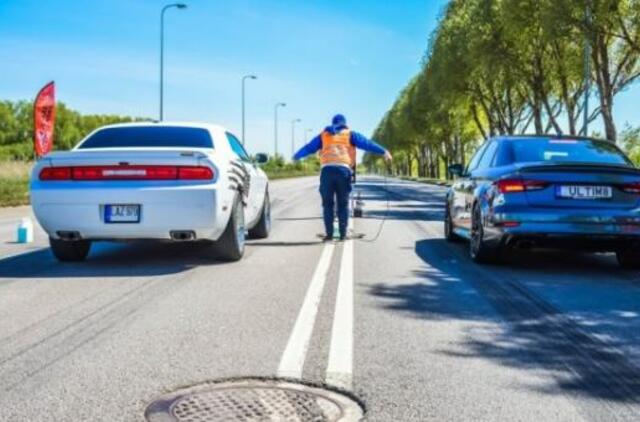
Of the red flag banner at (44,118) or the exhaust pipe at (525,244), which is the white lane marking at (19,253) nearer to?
the exhaust pipe at (525,244)

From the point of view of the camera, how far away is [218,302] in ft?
20.5

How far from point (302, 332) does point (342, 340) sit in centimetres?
36

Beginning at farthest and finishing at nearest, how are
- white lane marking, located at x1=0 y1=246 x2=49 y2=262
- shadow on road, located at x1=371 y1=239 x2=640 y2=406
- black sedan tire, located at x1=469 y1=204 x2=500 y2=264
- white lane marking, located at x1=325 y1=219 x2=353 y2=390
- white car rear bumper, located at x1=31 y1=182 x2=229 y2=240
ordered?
white lane marking, located at x1=0 y1=246 x2=49 y2=262 < black sedan tire, located at x1=469 y1=204 x2=500 y2=264 < white car rear bumper, located at x1=31 y1=182 x2=229 y2=240 < shadow on road, located at x1=371 y1=239 x2=640 y2=406 < white lane marking, located at x1=325 y1=219 x2=353 y2=390

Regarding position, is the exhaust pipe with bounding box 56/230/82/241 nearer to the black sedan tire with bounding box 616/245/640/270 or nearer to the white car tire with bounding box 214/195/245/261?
the white car tire with bounding box 214/195/245/261

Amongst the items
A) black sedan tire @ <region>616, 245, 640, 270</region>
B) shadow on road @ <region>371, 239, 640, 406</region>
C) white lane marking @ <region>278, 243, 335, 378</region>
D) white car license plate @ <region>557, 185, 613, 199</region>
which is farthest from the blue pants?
black sedan tire @ <region>616, 245, 640, 270</region>

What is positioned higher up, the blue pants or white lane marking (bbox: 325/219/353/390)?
the blue pants

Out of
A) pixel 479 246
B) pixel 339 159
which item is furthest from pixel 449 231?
pixel 479 246

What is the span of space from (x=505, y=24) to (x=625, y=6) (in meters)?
8.56

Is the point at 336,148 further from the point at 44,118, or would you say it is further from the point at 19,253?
the point at 44,118

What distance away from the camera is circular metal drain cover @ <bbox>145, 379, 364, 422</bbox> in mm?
3463

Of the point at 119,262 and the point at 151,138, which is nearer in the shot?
the point at 119,262

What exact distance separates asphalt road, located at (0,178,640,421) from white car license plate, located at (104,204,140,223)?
0.55 m

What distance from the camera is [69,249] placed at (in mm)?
8641

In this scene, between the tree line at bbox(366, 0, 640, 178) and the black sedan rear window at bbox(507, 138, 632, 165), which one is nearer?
the black sedan rear window at bbox(507, 138, 632, 165)
